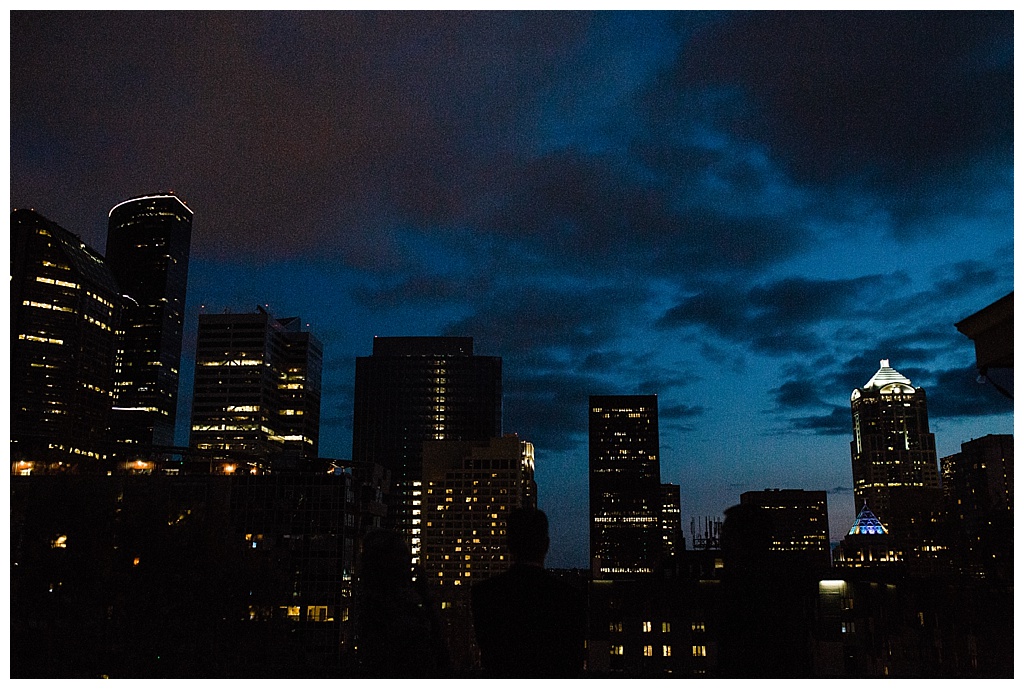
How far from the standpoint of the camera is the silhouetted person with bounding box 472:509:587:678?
88.1 inches

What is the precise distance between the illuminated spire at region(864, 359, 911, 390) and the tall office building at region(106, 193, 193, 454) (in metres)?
106

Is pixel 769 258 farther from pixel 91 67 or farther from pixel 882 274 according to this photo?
pixel 91 67

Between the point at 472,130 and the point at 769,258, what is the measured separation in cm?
2661

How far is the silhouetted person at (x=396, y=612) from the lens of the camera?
264 centimetres

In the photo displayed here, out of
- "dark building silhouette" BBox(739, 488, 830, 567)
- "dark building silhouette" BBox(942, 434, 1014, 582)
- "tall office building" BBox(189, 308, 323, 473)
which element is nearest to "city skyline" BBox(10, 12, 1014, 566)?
"dark building silhouette" BBox(942, 434, 1014, 582)

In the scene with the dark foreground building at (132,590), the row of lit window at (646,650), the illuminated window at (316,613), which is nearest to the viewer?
the dark foreground building at (132,590)

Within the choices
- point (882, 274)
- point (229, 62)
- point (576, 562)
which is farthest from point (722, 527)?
point (882, 274)

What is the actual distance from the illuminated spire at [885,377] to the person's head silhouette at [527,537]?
115869 millimetres

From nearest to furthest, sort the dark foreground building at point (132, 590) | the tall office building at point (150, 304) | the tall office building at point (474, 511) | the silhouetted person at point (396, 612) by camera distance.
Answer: the silhouetted person at point (396, 612) → the dark foreground building at point (132, 590) → the tall office building at point (474, 511) → the tall office building at point (150, 304)

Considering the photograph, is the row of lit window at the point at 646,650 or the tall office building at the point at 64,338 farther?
the tall office building at the point at 64,338

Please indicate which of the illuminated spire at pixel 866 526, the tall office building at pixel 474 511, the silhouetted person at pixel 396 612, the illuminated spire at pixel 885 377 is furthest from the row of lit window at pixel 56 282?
the illuminated spire at pixel 885 377

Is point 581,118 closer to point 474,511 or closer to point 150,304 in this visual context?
point 474,511

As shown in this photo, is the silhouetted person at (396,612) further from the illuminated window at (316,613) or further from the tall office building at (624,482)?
the tall office building at (624,482)

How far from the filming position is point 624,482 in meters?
110
